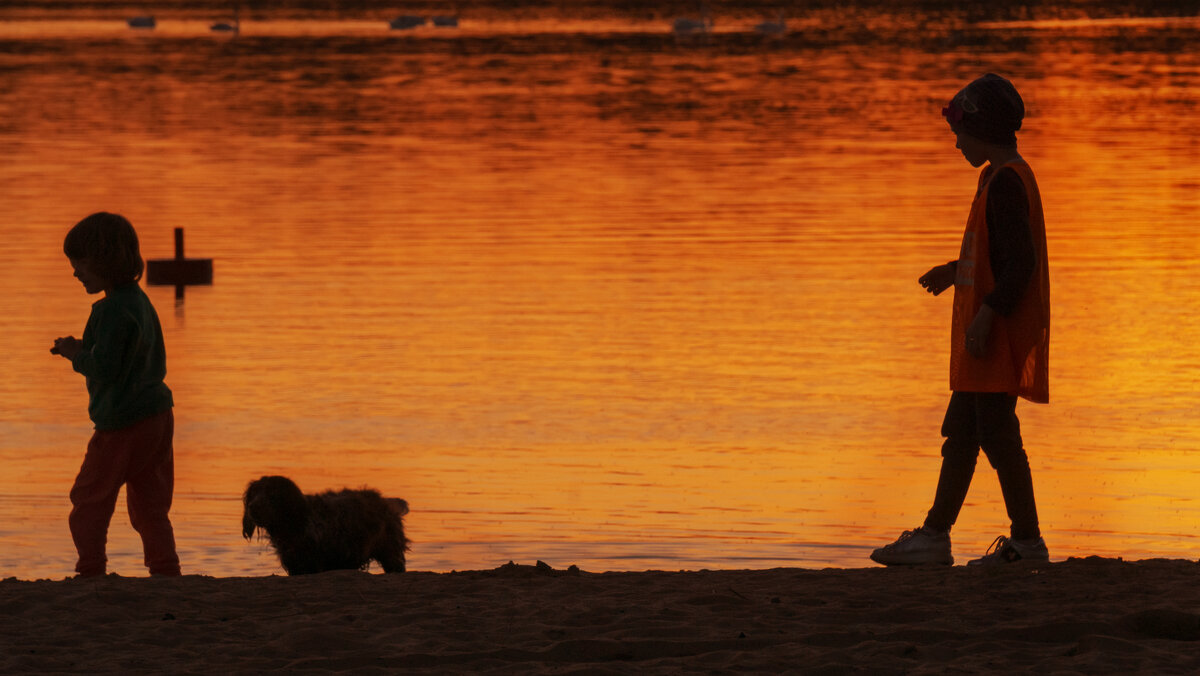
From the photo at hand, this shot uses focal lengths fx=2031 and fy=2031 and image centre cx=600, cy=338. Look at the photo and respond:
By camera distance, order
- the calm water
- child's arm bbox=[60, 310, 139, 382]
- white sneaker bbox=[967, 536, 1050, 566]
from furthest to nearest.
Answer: the calm water < white sneaker bbox=[967, 536, 1050, 566] < child's arm bbox=[60, 310, 139, 382]

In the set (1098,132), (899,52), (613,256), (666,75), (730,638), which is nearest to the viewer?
(730,638)

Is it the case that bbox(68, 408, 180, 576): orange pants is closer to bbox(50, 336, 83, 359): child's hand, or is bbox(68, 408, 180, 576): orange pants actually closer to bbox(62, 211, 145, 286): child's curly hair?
bbox(50, 336, 83, 359): child's hand

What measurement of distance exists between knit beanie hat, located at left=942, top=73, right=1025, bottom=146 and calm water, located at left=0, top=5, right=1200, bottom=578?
2471 mm

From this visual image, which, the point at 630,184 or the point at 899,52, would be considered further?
the point at 899,52

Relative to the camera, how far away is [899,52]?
77.4 metres

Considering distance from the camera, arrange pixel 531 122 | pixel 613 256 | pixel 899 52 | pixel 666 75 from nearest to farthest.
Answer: pixel 613 256 < pixel 531 122 < pixel 666 75 < pixel 899 52

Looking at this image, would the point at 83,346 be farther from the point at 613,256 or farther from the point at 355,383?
the point at 613,256

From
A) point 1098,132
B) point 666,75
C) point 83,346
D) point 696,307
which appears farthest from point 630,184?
point 666,75

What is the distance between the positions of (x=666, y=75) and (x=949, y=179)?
111ft

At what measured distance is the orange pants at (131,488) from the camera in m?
7.46

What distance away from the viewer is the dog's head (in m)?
7.95

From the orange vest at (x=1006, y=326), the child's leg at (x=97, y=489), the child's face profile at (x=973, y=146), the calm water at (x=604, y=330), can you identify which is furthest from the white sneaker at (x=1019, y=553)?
the child's leg at (x=97, y=489)

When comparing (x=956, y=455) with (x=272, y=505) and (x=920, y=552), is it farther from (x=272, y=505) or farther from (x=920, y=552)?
(x=272, y=505)

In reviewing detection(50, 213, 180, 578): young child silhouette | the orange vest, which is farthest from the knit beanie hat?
detection(50, 213, 180, 578): young child silhouette
